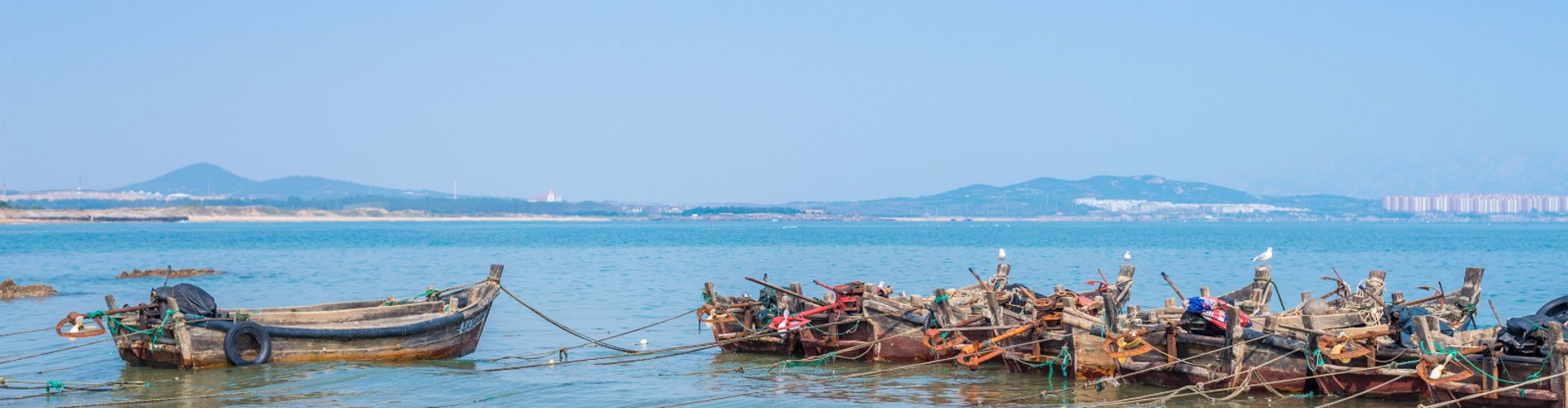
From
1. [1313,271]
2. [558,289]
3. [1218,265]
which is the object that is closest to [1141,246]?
A: [1218,265]

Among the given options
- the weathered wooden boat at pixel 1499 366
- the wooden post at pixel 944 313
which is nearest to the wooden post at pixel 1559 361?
the weathered wooden boat at pixel 1499 366

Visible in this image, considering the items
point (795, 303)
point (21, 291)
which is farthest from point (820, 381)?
point (21, 291)

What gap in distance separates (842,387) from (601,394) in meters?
3.44

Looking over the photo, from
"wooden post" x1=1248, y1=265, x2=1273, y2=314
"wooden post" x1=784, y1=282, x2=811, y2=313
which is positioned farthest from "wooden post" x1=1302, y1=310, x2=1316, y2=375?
"wooden post" x1=784, y1=282, x2=811, y2=313

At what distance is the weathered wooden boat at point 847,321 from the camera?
835 inches

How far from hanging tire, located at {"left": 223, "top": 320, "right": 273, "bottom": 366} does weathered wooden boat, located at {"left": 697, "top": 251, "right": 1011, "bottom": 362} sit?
23.1ft

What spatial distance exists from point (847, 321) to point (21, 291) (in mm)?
29339

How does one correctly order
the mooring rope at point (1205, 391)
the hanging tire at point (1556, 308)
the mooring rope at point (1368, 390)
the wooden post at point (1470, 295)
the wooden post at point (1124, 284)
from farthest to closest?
1. the wooden post at point (1124, 284)
2. the wooden post at point (1470, 295)
3. the hanging tire at point (1556, 308)
4. the mooring rope at point (1205, 391)
5. the mooring rope at point (1368, 390)

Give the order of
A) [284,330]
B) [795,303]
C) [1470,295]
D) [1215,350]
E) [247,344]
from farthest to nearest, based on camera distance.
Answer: [795,303]
[284,330]
[247,344]
[1470,295]
[1215,350]

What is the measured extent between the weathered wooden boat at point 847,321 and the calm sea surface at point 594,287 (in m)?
0.38

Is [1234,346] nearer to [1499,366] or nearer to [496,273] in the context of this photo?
[1499,366]

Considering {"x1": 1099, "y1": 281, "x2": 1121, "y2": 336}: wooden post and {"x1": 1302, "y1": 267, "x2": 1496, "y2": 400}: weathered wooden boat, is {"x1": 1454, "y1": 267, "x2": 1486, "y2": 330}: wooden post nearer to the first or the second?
{"x1": 1302, "y1": 267, "x2": 1496, "y2": 400}: weathered wooden boat

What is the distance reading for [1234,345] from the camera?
54.5ft

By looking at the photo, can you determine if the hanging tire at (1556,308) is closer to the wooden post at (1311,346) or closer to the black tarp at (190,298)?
the wooden post at (1311,346)
